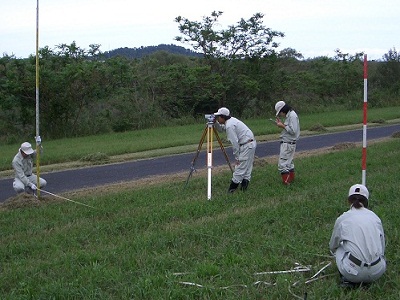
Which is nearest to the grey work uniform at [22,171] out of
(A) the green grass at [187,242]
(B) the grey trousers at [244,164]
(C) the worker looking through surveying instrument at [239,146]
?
(A) the green grass at [187,242]

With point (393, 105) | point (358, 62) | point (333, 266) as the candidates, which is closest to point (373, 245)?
point (333, 266)

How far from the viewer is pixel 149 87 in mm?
30922

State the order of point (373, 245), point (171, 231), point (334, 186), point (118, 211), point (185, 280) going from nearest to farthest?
point (373, 245), point (185, 280), point (171, 231), point (118, 211), point (334, 186)

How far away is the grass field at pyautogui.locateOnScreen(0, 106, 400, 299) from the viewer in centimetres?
638

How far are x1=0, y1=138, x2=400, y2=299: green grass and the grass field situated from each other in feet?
0.05

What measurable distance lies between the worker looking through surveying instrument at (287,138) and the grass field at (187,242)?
30cm

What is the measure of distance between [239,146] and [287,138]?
1270mm

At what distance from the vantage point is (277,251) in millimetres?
7578

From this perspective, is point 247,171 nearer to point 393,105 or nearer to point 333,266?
point 333,266

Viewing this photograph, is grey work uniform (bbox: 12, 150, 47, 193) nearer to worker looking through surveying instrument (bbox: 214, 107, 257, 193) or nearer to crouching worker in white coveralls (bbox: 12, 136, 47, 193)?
crouching worker in white coveralls (bbox: 12, 136, 47, 193)

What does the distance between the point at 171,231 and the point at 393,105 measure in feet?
124

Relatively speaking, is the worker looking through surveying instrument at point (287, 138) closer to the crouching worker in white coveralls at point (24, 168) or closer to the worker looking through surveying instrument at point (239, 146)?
the worker looking through surveying instrument at point (239, 146)

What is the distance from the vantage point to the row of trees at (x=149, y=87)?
1018 inches

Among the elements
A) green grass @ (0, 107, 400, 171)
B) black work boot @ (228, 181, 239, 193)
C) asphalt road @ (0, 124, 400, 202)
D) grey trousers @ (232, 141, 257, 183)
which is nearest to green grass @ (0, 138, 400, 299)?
black work boot @ (228, 181, 239, 193)
